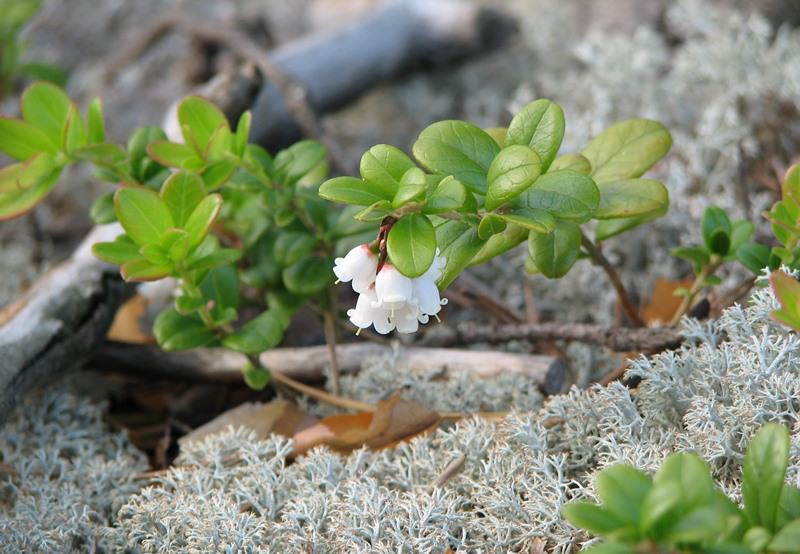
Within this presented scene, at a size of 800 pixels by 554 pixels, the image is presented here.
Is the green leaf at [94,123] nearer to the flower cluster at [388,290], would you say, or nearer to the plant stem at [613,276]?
the flower cluster at [388,290]

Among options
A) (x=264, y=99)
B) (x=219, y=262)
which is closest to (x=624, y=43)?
(x=264, y=99)

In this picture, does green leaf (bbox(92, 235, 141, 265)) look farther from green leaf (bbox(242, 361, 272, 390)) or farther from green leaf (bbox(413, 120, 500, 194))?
green leaf (bbox(413, 120, 500, 194))

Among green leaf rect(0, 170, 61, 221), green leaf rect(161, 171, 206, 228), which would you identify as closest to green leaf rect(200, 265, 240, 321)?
green leaf rect(161, 171, 206, 228)

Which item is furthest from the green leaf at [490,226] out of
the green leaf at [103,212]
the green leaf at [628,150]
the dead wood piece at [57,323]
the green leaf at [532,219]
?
the dead wood piece at [57,323]

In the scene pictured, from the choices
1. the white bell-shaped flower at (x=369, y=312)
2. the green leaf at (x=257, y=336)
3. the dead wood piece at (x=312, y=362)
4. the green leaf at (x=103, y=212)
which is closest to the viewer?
the white bell-shaped flower at (x=369, y=312)

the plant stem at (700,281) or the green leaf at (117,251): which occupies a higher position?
the green leaf at (117,251)

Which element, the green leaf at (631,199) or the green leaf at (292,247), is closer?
the green leaf at (631,199)

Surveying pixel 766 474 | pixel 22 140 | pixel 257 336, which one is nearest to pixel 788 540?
pixel 766 474
